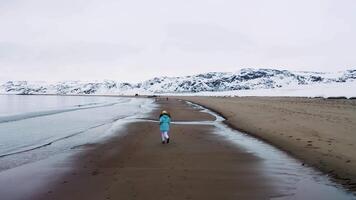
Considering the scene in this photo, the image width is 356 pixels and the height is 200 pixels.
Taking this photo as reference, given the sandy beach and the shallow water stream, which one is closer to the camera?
the shallow water stream

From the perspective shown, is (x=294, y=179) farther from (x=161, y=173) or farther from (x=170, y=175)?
(x=161, y=173)

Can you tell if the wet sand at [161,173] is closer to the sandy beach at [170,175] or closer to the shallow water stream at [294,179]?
the sandy beach at [170,175]

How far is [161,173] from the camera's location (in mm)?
11781

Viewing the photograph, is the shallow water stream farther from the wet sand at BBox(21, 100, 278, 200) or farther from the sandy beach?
the wet sand at BBox(21, 100, 278, 200)

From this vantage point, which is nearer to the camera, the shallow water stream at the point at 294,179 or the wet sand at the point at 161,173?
the shallow water stream at the point at 294,179

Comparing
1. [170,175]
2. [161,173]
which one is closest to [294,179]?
[170,175]

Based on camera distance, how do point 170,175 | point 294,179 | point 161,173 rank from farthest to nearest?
point 161,173 < point 170,175 < point 294,179

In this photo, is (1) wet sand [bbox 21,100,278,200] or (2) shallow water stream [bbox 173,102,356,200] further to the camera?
(1) wet sand [bbox 21,100,278,200]

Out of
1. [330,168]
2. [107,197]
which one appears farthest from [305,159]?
[107,197]

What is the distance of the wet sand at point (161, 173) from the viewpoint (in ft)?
31.2

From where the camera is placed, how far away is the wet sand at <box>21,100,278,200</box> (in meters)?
9.51

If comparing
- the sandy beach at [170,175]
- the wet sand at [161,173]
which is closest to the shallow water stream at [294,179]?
the sandy beach at [170,175]

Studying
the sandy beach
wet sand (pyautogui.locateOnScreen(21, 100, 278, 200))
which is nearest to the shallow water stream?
the sandy beach

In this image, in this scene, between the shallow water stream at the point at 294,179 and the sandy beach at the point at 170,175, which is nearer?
the shallow water stream at the point at 294,179
